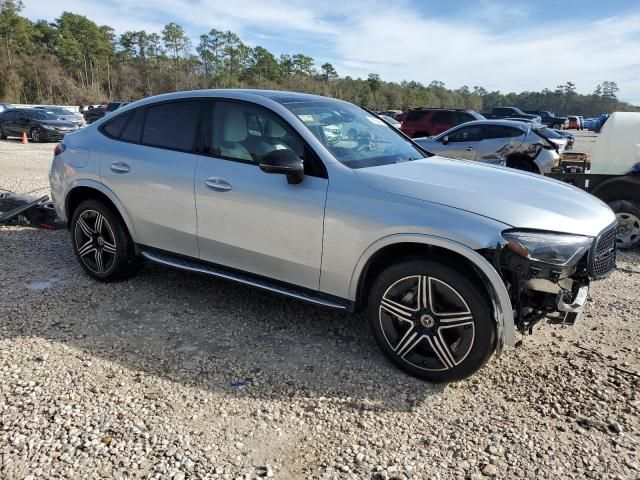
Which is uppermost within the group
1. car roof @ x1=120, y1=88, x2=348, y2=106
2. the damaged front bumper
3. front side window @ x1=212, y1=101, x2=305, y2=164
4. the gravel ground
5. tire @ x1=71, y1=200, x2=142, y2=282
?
car roof @ x1=120, y1=88, x2=348, y2=106

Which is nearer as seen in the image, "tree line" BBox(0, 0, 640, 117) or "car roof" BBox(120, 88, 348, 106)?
"car roof" BBox(120, 88, 348, 106)

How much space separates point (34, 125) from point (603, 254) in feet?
74.4

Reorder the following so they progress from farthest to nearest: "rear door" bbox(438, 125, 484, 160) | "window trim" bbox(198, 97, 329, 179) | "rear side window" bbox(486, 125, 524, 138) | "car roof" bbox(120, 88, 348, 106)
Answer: "rear door" bbox(438, 125, 484, 160) → "rear side window" bbox(486, 125, 524, 138) → "car roof" bbox(120, 88, 348, 106) → "window trim" bbox(198, 97, 329, 179)

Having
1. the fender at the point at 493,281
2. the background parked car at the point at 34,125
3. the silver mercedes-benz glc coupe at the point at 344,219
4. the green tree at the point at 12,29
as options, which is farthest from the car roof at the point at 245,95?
the green tree at the point at 12,29

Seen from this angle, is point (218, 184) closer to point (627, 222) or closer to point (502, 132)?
point (627, 222)

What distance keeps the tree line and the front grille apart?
66631 millimetres

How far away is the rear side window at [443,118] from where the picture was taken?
17844 millimetres

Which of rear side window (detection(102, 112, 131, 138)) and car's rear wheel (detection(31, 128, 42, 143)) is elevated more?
rear side window (detection(102, 112, 131, 138))

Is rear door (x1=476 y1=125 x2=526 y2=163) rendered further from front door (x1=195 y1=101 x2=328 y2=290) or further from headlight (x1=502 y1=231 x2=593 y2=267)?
headlight (x1=502 y1=231 x2=593 y2=267)

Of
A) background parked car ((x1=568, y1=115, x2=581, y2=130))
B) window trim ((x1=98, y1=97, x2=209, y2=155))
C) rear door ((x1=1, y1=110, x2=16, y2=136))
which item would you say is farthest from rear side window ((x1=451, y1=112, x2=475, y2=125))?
background parked car ((x1=568, y1=115, x2=581, y2=130))

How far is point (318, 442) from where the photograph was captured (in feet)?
8.66

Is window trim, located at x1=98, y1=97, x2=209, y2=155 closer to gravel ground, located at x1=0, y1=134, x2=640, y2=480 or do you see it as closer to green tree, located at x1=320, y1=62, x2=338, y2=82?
gravel ground, located at x1=0, y1=134, x2=640, y2=480

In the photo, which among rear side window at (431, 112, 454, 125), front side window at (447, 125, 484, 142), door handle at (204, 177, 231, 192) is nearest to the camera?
door handle at (204, 177, 231, 192)

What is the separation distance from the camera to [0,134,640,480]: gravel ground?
97.5 inches
